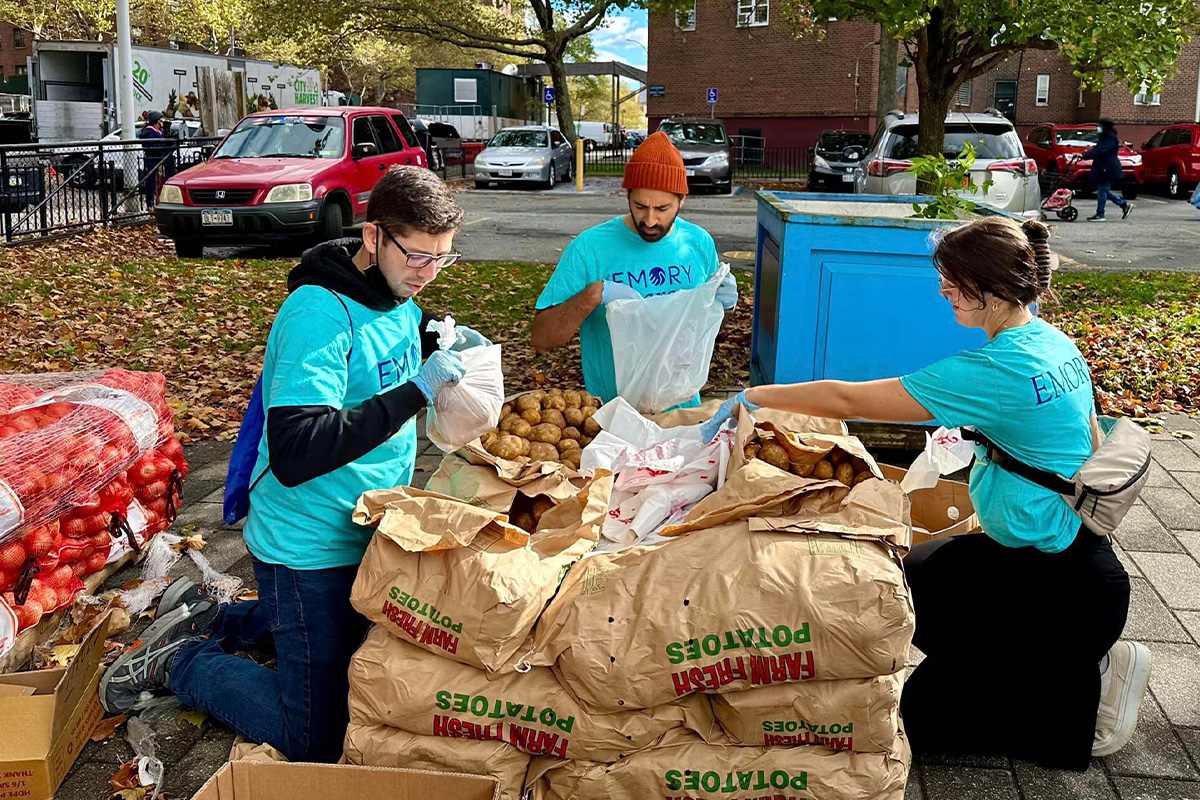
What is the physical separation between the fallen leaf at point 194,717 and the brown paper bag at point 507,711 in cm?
103

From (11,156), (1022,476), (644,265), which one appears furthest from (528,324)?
(11,156)

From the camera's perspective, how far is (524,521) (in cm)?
330

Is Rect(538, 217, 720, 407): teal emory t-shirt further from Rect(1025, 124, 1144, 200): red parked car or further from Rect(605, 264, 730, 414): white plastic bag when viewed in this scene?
Rect(1025, 124, 1144, 200): red parked car

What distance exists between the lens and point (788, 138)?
38344mm

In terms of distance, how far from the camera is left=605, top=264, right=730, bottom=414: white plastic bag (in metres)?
4.19

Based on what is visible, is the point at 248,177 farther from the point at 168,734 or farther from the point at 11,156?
the point at 168,734

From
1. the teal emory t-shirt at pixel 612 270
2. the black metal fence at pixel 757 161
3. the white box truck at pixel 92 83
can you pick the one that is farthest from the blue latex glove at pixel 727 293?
the black metal fence at pixel 757 161

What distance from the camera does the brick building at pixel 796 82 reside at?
37031mm

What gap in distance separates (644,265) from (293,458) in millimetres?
2139

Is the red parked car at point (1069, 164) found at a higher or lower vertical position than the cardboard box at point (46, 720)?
higher

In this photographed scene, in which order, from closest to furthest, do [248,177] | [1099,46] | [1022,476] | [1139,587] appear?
[1022,476] < [1139,587] < [1099,46] < [248,177]

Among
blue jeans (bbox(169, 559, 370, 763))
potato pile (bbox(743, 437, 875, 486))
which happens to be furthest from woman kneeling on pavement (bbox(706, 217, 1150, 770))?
blue jeans (bbox(169, 559, 370, 763))

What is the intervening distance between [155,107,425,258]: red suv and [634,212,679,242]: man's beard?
8448 mm

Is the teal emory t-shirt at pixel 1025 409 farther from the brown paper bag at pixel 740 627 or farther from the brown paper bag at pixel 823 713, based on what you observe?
the brown paper bag at pixel 823 713
